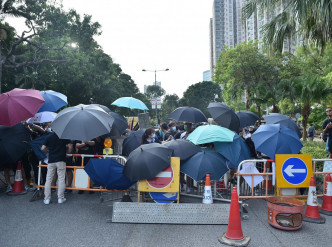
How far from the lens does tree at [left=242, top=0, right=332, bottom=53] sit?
7574 millimetres

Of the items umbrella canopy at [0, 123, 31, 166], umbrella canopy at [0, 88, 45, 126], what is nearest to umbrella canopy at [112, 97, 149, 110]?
umbrella canopy at [0, 88, 45, 126]

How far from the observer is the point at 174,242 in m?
4.41

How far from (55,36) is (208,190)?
63.1 feet

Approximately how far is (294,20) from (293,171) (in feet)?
16.6

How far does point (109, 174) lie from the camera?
5789mm

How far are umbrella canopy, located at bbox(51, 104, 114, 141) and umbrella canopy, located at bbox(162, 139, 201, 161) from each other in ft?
4.92

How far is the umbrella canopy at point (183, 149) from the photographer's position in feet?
19.9

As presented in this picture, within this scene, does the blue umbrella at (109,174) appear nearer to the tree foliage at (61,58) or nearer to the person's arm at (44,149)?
the person's arm at (44,149)

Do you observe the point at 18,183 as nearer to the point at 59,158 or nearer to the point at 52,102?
the point at 59,158

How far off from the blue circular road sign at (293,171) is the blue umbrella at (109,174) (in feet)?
11.1

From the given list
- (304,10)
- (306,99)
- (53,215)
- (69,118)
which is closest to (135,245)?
(53,215)

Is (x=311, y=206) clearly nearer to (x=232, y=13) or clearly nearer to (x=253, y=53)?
(x=253, y=53)

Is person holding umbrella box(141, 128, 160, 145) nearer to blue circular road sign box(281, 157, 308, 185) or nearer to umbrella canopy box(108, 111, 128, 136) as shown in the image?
umbrella canopy box(108, 111, 128, 136)

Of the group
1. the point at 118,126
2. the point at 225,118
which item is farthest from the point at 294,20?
the point at 118,126
